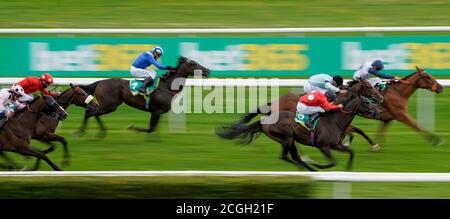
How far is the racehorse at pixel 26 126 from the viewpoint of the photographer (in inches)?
389

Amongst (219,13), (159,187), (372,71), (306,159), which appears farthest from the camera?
(219,13)

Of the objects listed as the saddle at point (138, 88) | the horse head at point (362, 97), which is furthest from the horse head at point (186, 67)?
the horse head at point (362, 97)

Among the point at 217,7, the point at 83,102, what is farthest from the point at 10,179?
the point at 217,7

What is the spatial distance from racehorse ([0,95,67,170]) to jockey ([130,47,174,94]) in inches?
82.4

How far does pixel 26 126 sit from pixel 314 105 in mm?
2796

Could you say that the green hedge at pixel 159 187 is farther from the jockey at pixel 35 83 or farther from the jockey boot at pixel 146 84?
the jockey boot at pixel 146 84

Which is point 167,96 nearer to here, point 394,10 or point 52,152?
point 52,152

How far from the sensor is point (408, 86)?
11555 millimetres

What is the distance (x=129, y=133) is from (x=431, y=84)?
3.50 meters

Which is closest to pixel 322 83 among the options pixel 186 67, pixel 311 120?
pixel 311 120

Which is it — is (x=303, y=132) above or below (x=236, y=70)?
below

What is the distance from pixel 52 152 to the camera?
36.5 feet

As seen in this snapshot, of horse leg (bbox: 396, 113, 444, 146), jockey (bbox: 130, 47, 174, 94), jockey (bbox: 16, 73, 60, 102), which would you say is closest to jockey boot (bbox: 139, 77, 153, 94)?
jockey (bbox: 130, 47, 174, 94)

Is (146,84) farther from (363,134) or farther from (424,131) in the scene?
(424,131)
